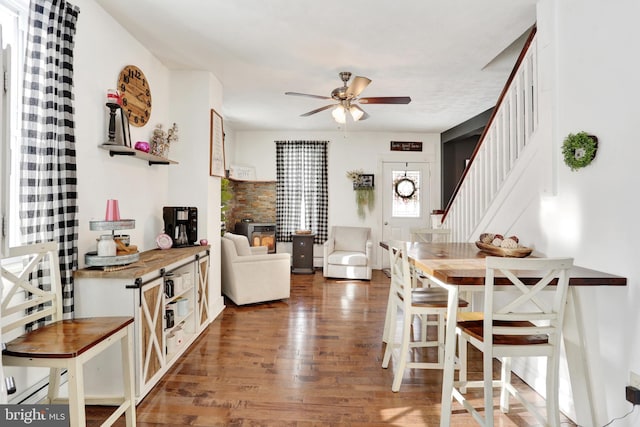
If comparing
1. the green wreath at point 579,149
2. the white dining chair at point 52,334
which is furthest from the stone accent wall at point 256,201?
the green wreath at point 579,149

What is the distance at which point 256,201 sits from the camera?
21.9ft

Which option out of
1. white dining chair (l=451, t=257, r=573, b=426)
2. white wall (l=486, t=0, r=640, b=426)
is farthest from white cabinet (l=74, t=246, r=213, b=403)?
white wall (l=486, t=0, r=640, b=426)

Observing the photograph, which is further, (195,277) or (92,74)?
(195,277)

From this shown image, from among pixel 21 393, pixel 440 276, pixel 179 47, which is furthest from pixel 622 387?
pixel 179 47

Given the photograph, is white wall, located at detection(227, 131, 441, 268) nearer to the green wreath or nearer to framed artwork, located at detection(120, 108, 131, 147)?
framed artwork, located at detection(120, 108, 131, 147)

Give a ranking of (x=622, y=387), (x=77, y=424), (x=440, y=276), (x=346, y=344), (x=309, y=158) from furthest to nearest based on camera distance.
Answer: (x=309, y=158)
(x=346, y=344)
(x=440, y=276)
(x=622, y=387)
(x=77, y=424)

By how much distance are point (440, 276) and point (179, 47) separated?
9.62ft

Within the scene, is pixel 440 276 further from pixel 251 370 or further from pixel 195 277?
pixel 195 277

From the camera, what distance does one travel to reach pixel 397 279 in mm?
2596

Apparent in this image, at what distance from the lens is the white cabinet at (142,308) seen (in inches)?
84.3

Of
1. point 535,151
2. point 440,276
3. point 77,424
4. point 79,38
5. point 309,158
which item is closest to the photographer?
point 77,424

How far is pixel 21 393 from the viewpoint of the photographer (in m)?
1.85

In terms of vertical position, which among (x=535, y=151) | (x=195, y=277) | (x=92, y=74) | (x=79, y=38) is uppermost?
(x=79, y=38)

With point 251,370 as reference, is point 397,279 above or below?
above
